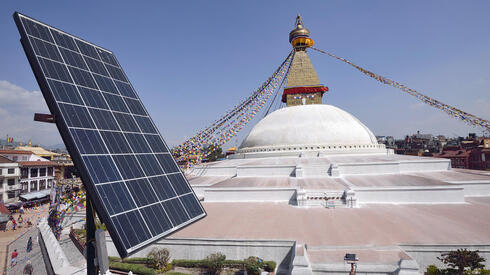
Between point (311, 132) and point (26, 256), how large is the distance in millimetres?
25871

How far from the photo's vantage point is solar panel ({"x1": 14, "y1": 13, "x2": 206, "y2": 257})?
4883mm

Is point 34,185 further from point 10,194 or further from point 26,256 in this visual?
point 26,256

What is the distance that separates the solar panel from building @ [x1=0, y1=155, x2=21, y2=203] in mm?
36362

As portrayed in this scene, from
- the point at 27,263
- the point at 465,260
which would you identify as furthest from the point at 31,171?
the point at 465,260

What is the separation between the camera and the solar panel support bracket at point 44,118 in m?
5.09

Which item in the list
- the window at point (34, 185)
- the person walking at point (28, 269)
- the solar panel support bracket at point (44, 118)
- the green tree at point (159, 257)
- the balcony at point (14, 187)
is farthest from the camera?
the window at point (34, 185)

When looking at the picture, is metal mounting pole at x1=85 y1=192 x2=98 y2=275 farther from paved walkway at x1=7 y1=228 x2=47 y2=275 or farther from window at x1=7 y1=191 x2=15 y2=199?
window at x1=7 y1=191 x2=15 y2=199

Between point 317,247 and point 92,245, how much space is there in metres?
7.63

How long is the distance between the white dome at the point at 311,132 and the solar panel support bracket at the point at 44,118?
72.5 feet

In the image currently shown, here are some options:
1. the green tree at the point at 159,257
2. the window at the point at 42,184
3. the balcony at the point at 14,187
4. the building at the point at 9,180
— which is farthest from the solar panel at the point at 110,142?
the window at the point at 42,184

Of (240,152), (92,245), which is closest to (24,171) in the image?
(240,152)

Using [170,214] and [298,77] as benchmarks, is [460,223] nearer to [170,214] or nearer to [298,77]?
[170,214]

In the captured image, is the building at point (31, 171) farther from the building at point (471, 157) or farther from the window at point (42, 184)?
the building at point (471, 157)

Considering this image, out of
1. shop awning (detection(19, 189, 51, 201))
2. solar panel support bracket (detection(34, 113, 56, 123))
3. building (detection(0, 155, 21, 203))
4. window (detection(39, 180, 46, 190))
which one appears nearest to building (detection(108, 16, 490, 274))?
solar panel support bracket (detection(34, 113, 56, 123))
